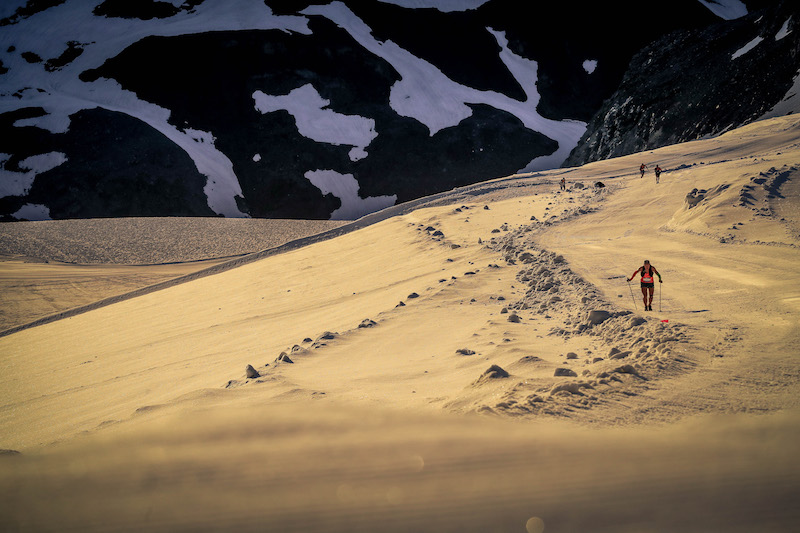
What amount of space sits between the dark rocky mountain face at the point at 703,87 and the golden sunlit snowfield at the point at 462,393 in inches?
653

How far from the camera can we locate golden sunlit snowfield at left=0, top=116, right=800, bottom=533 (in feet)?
9.09

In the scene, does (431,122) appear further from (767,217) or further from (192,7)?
(767,217)

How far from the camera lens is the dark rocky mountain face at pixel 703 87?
92.8ft

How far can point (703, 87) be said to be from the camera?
31.5 metres

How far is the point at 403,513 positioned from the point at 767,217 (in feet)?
34.7

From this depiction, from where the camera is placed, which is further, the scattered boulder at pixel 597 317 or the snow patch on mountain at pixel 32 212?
the snow patch on mountain at pixel 32 212

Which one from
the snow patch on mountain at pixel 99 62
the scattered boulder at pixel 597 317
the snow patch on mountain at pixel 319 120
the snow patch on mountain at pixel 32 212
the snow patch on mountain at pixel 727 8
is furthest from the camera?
the snow patch on mountain at pixel 727 8

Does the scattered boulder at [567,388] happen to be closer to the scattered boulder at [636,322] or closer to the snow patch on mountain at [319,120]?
the scattered boulder at [636,322]

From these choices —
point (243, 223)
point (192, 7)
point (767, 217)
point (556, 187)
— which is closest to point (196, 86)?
point (192, 7)

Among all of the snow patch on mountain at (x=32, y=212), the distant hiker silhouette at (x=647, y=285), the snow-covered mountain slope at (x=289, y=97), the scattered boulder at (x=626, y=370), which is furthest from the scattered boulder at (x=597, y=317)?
the snow patch on mountain at (x=32, y=212)

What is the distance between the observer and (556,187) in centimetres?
2112

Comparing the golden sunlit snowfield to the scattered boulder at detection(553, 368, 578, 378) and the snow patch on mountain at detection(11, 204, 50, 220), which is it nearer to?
the scattered boulder at detection(553, 368, 578, 378)

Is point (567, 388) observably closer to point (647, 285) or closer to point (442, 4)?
point (647, 285)

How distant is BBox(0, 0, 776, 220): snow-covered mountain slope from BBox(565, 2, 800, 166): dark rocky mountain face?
4.17 metres
